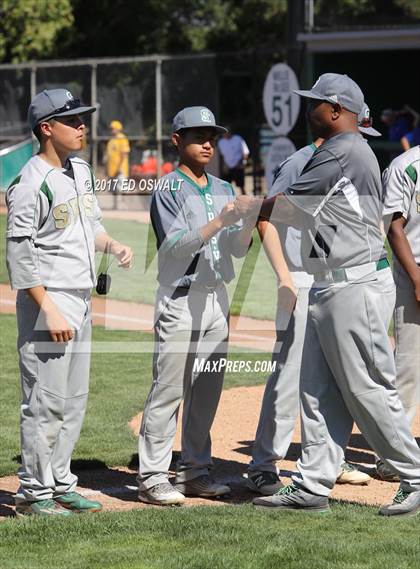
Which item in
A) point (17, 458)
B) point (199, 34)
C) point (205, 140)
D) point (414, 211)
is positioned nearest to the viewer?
point (205, 140)

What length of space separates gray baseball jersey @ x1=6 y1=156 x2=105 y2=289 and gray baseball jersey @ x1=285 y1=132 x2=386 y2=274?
1115 millimetres

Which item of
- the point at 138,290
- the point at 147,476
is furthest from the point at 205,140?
the point at 138,290

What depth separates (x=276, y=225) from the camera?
742 centimetres

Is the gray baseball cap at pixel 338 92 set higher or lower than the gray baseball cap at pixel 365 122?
higher

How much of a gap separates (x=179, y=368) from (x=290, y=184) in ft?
3.95

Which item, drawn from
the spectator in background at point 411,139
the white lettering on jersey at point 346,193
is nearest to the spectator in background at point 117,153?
the spectator in background at point 411,139

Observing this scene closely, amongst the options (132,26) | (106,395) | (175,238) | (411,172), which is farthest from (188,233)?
(132,26)

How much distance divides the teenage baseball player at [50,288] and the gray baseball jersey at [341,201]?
1.16 m

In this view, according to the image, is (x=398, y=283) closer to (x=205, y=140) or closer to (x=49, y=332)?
(x=205, y=140)

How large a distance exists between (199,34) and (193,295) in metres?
38.1

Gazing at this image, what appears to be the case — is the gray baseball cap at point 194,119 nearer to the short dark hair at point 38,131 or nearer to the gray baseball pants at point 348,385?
the short dark hair at point 38,131

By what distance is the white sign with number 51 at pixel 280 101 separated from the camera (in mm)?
22609

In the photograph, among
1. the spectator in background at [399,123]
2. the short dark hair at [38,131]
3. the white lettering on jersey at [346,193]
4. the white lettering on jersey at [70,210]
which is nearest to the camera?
the white lettering on jersey at [346,193]

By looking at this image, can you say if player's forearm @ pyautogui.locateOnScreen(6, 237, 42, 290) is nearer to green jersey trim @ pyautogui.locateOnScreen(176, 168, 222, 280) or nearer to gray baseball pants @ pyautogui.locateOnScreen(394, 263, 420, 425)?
green jersey trim @ pyautogui.locateOnScreen(176, 168, 222, 280)
